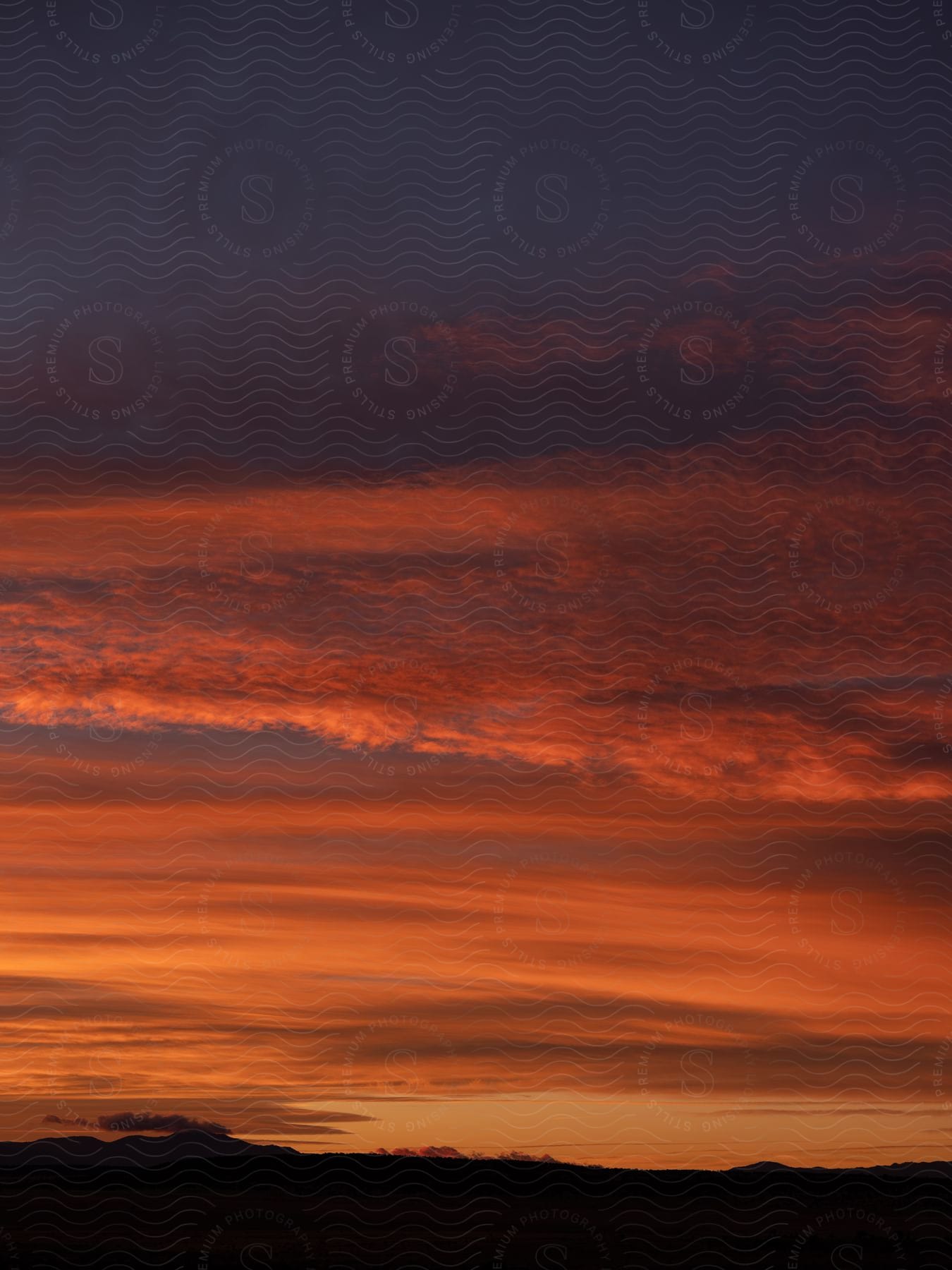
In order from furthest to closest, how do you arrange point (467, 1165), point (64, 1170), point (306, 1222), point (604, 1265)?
1. point (64, 1170)
2. point (306, 1222)
3. point (604, 1265)
4. point (467, 1165)

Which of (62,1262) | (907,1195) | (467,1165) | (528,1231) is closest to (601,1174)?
(528,1231)

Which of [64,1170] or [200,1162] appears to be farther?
[64,1170]

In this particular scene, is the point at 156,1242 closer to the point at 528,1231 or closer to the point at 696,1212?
the point at 528,1231

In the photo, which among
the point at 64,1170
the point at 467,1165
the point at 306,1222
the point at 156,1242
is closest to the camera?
the point at 467,1165

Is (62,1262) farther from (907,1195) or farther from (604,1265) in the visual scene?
(907,1195)

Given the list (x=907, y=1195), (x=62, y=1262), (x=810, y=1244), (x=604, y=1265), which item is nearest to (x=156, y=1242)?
(x=62, y=1262)

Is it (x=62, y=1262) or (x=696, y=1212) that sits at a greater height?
(x=696, y=1212)

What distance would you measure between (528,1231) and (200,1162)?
9.61 m

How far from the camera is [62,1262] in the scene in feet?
120

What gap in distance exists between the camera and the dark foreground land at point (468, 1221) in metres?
37.6

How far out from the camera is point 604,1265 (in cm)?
4072

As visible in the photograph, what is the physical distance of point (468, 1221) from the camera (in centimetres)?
4512

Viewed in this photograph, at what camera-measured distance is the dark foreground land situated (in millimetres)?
37625

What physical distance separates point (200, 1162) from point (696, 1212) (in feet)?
47.3
